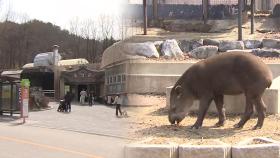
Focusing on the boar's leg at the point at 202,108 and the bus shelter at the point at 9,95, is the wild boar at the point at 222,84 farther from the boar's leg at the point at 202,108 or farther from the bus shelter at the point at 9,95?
the bus shelter at the point at 9,95

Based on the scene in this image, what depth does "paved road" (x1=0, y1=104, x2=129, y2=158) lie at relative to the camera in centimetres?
1162

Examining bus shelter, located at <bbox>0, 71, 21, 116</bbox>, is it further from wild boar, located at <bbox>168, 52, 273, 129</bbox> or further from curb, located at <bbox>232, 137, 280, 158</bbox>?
curb, located at <bbox>232, 137, 280, 158</bbox>

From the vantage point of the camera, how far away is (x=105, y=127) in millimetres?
14664

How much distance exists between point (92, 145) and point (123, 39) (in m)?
9.05

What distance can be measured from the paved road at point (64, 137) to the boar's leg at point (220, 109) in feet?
7.08

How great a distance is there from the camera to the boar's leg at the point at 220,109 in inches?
440

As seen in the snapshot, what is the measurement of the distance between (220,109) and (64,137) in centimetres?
545

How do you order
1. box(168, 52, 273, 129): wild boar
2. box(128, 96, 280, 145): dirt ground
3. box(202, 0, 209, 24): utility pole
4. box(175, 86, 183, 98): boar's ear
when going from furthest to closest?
1. box(202, 0, 209, 24): utility pole
2. box(175, 86, 183, 98): boar's ear
3. box(168, 52, 273, 129): wild boar
4. box(128, 96, 280, 145): dirt ground

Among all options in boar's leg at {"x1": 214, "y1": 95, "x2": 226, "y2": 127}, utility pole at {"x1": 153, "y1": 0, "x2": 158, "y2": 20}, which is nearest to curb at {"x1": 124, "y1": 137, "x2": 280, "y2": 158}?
boar's leg at {"x1": 214, "y1": 95, "x2": 226, "y2": 127}

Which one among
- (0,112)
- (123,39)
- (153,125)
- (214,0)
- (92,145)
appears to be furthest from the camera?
(214,0)

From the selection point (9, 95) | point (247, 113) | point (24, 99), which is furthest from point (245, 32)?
point (247, 113)

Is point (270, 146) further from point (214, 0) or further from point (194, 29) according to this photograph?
point (214, 0)

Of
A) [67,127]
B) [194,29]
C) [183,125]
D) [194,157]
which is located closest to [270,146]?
[194,157]

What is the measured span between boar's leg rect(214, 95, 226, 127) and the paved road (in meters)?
2.16
